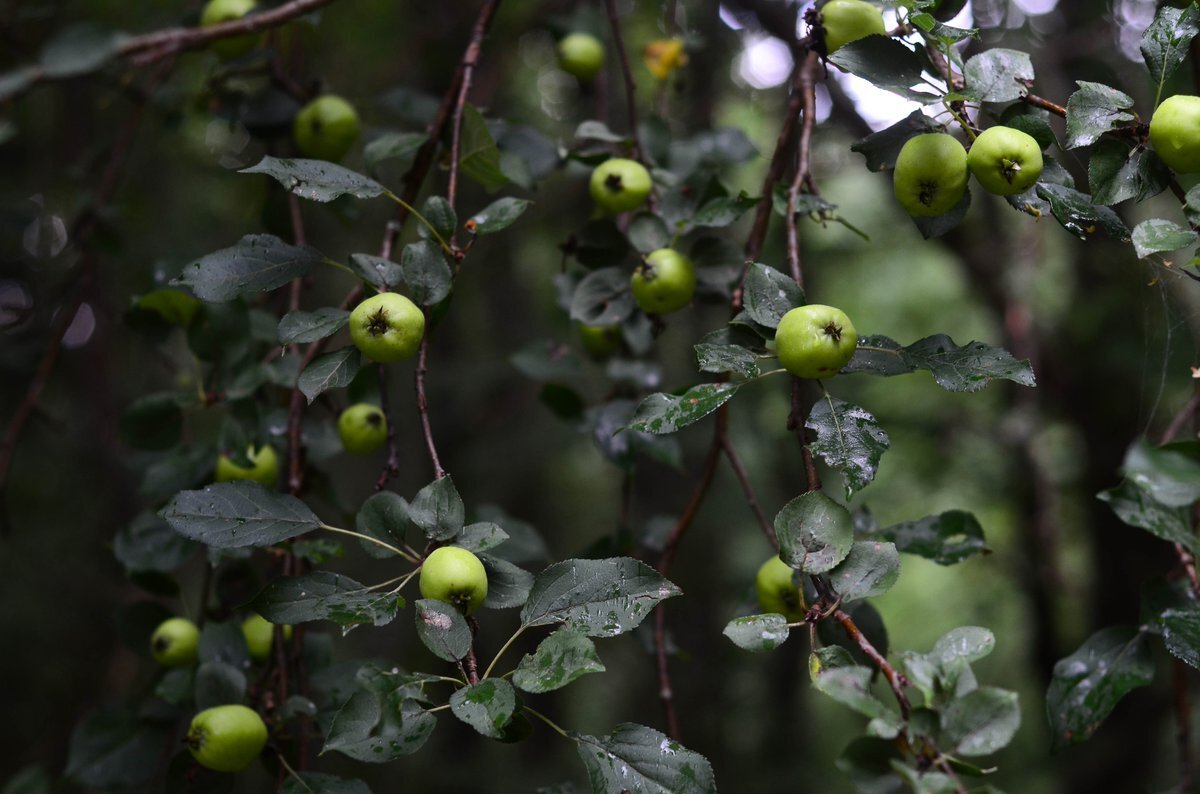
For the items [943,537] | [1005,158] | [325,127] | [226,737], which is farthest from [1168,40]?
[226,737]

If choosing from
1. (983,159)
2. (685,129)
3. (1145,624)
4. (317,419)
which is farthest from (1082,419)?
(317,419)

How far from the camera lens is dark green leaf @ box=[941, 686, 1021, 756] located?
0.81 meters

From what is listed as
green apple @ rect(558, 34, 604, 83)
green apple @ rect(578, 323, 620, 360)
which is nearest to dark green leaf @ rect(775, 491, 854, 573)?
green apple @ rect(578, 323, 620, 360)

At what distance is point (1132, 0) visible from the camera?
103 inches

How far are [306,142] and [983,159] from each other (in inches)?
45.7

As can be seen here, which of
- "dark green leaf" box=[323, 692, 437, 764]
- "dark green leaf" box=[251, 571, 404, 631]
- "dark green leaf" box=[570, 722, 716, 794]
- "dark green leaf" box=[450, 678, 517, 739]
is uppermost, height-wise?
"dark green leaf" box=[450, 678, 517, 739]

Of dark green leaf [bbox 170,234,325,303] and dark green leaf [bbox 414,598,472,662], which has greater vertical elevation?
dark green leaf [bbox 170,234,325,303]

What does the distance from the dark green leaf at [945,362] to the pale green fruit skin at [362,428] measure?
0.70m

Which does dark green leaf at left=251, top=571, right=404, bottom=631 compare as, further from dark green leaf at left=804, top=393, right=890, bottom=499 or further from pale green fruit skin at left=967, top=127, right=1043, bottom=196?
pale green fruit skin at left=967, top=127, right=1043, bottom=196

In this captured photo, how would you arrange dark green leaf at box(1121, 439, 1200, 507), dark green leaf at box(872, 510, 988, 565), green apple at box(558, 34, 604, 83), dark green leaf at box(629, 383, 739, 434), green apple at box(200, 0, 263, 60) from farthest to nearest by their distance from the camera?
1. green apple at box(558, 34, 604, 83)
2. green apple at box(200, 0, 263, 60)
3. dark green leaf at box(872, 510, 988, 565)
4. dark green leaf at box(629, 383, 739, 434)
5. dark green leaf at box(1121, 439, 1200, 507)

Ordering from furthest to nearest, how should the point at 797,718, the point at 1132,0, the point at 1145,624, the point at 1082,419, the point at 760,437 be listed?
1. the point at 797,718
2. the point at 1082,419
3. the point at 760,437
4. the point at 1132,0
5. the point at 1145,624

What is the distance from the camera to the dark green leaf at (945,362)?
3.22 feet

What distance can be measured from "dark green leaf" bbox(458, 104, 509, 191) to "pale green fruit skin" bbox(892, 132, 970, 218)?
0.55m

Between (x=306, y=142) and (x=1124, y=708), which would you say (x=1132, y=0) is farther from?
(x=306, y=142)
